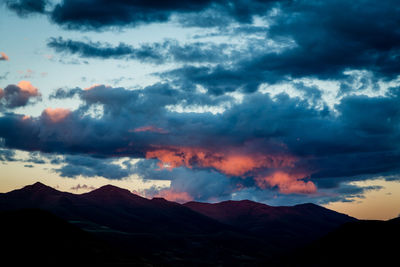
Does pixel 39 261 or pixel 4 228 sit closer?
pixel 39 261

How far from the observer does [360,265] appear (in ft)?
656

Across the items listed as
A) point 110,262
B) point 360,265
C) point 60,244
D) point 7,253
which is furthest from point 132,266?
point 360,265

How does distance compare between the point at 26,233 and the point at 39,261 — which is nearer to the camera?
the point at 39,261

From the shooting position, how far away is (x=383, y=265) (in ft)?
629

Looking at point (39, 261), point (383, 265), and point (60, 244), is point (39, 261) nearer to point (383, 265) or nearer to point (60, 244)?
point (60, 244)

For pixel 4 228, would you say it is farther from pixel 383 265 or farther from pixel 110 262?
pixel 383 265

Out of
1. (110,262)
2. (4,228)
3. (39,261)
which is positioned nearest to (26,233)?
(4,228)

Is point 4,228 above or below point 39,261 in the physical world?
above

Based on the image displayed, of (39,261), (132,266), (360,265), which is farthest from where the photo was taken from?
(360,265)

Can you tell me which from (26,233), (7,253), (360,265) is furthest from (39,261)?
(360,265)

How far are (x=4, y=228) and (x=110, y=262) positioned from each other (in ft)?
169

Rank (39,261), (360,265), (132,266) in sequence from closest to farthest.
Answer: (39,261) < (132,266) < (360,265)

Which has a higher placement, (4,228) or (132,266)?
(4,228)

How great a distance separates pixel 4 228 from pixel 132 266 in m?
61.1
